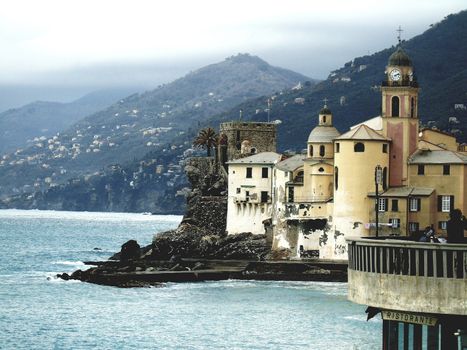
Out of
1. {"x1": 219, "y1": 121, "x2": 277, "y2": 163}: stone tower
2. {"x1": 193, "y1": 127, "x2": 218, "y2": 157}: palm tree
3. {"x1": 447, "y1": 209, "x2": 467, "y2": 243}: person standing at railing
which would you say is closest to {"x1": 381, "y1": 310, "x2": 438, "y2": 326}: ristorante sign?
{"x1": 447, "y1": 209, "x2": 467, "y2": 243}: person standing at railing

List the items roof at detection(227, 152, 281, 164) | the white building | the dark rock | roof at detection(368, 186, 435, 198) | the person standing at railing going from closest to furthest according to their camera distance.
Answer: the person standing at railing → roof at detection(368, 186, 435, 198) → the white building → roof at detection(227, 152, 281, 164) → the dark rock

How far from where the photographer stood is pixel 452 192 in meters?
89.9

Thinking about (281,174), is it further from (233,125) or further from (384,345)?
(384,345)

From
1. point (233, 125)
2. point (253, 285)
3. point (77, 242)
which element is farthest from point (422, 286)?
point (77, 242)

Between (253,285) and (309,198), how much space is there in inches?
470

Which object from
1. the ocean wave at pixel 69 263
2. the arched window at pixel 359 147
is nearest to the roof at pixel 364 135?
the arched window at pixel 359 147

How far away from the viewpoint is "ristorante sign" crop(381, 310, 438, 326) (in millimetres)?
26953

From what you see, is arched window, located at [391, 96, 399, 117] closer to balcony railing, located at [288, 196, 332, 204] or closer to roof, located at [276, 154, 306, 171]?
balcony railing, located at [288, 196, 332, 204]

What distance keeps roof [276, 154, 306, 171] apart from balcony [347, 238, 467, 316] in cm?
7266

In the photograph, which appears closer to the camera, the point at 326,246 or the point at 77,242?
the point at 326,246

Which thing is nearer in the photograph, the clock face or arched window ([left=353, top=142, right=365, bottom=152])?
arched window ([left=353, top=142, right=365, bottom=152])

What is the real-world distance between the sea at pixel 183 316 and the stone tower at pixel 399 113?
1030 cm

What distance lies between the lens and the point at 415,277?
27.0 meters

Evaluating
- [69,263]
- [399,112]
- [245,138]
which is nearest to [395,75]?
[399,112]
